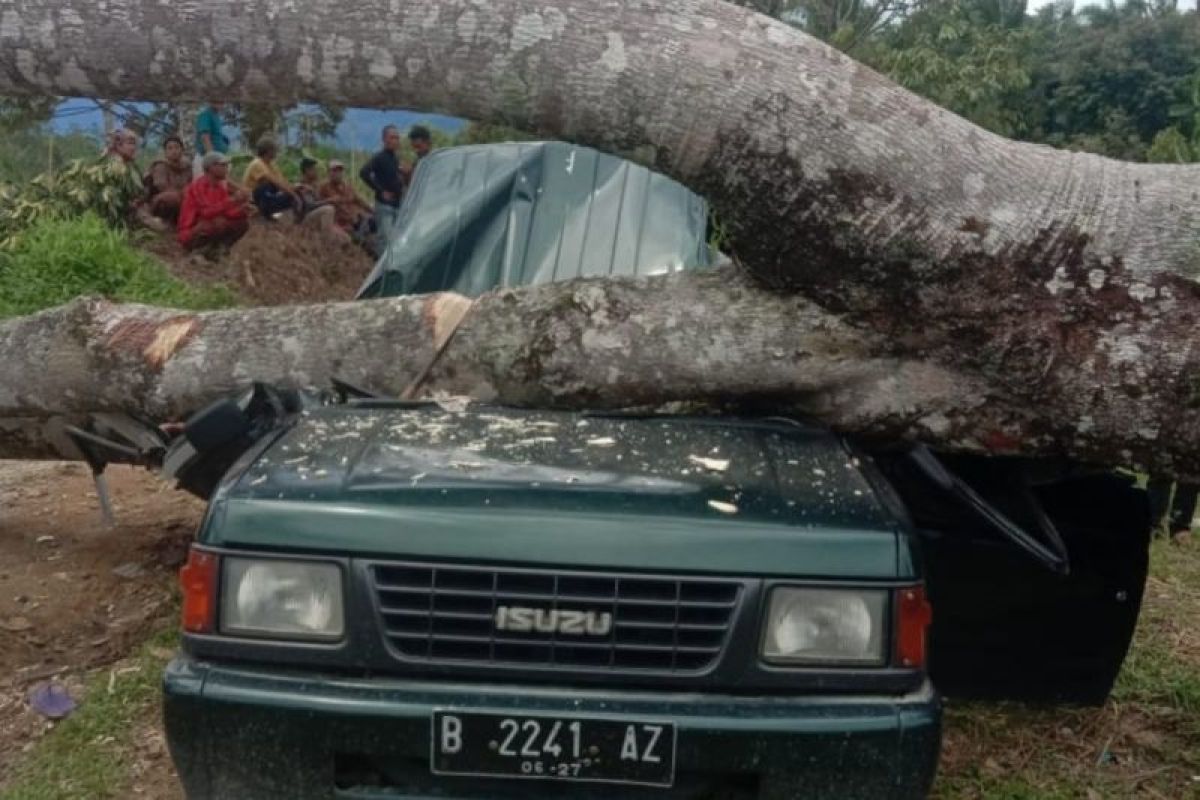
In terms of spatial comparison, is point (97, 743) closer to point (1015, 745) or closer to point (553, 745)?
point (553, 745)

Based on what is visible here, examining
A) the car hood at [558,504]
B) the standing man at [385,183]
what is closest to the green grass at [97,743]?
the car hood at [558,504]

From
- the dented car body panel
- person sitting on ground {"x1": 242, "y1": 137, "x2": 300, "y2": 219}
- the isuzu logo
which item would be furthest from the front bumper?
person sitting on ground {"x1": 242, "y1": 137, "x2": 300, "y2": 219}

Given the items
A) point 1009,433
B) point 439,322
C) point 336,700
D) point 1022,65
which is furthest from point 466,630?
point 1022,65

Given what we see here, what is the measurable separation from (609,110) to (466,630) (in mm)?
1554

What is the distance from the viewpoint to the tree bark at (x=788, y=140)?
347cm

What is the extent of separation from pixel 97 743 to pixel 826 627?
2.27 metres

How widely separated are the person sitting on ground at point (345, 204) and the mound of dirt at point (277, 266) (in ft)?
2.19

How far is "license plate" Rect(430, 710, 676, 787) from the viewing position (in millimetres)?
2471

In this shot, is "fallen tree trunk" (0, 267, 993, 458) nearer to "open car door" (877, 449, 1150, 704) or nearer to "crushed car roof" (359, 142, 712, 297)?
"open car door" (877, 449, 1150, 704)

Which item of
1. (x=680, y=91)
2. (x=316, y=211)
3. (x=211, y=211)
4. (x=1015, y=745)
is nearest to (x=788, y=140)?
(x=680, y=91)

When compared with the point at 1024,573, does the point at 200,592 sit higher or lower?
higher

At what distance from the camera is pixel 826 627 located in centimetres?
257

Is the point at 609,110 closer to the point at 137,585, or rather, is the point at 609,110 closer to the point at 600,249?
the point at 600,249

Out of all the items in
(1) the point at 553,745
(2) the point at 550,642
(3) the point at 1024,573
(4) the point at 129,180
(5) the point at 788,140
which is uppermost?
(5) the point at 788,140
